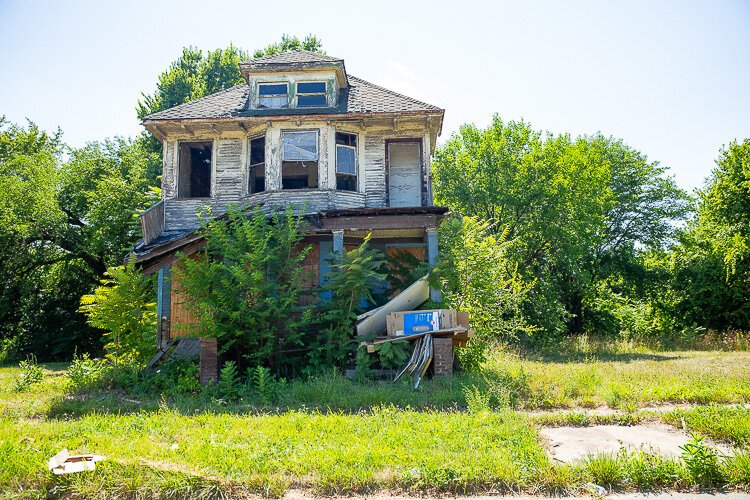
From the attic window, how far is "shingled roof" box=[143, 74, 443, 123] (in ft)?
1.51

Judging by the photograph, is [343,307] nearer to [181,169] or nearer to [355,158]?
[355,158]

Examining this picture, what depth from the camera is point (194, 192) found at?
16.4 m

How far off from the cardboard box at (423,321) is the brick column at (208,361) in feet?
11.0

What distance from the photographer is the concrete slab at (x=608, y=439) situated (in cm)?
592

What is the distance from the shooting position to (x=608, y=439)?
649 centimetres

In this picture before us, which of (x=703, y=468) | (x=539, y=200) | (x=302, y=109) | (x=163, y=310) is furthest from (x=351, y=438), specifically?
(x=539, y=200)

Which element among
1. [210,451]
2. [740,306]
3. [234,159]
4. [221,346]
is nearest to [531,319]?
[740,306]

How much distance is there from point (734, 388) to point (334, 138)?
35.3 ft

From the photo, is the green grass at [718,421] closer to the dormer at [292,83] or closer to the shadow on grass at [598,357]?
the shadow on grass at [598,357]

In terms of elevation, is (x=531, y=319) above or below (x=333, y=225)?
below

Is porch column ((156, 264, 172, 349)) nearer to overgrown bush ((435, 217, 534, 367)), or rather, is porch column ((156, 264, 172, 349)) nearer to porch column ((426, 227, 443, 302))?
porch column ((426, 227, 443, 302))

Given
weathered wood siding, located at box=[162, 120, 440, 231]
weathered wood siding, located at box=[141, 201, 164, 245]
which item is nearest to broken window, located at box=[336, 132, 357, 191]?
weathered wood siding, located at box=[162, 120, 440, 231]

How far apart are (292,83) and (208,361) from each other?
9.17 metres

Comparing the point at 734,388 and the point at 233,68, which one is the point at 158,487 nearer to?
the point at 734,388
